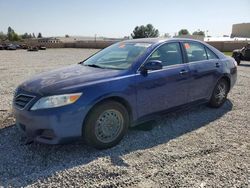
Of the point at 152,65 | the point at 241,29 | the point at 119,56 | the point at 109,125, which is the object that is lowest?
the point at 109,125

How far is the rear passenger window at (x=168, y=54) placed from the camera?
470 cm

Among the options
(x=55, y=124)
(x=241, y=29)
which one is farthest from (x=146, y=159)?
(x=241, y=29)

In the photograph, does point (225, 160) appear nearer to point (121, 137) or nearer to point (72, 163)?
point (121, 137)

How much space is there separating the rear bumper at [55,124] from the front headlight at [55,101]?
60mm

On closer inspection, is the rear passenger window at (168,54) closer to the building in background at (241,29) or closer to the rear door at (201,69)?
the rear door at (201,69)

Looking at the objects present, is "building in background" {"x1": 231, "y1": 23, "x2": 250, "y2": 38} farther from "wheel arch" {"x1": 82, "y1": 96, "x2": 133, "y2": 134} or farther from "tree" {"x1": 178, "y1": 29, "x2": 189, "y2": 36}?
"wheel arch" {"x1": 82, "y1": 96, "x2": 133, "y2": 134}

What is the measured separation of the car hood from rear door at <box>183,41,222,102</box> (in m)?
1.69

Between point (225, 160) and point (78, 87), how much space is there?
2.20m

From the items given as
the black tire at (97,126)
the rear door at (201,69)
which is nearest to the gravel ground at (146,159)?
the black tire at (97,126)

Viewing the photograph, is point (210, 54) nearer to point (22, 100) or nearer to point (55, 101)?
point (55, 101)

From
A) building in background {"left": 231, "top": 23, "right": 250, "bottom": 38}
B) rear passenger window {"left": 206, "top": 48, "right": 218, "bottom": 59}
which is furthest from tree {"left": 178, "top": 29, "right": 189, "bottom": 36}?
rear passenger window {"left": 206, "top": 48, "right": 218, "bottom": 59}

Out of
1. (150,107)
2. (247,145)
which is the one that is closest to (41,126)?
(150,107)

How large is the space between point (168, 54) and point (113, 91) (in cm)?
153

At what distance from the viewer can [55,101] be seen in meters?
3.58
